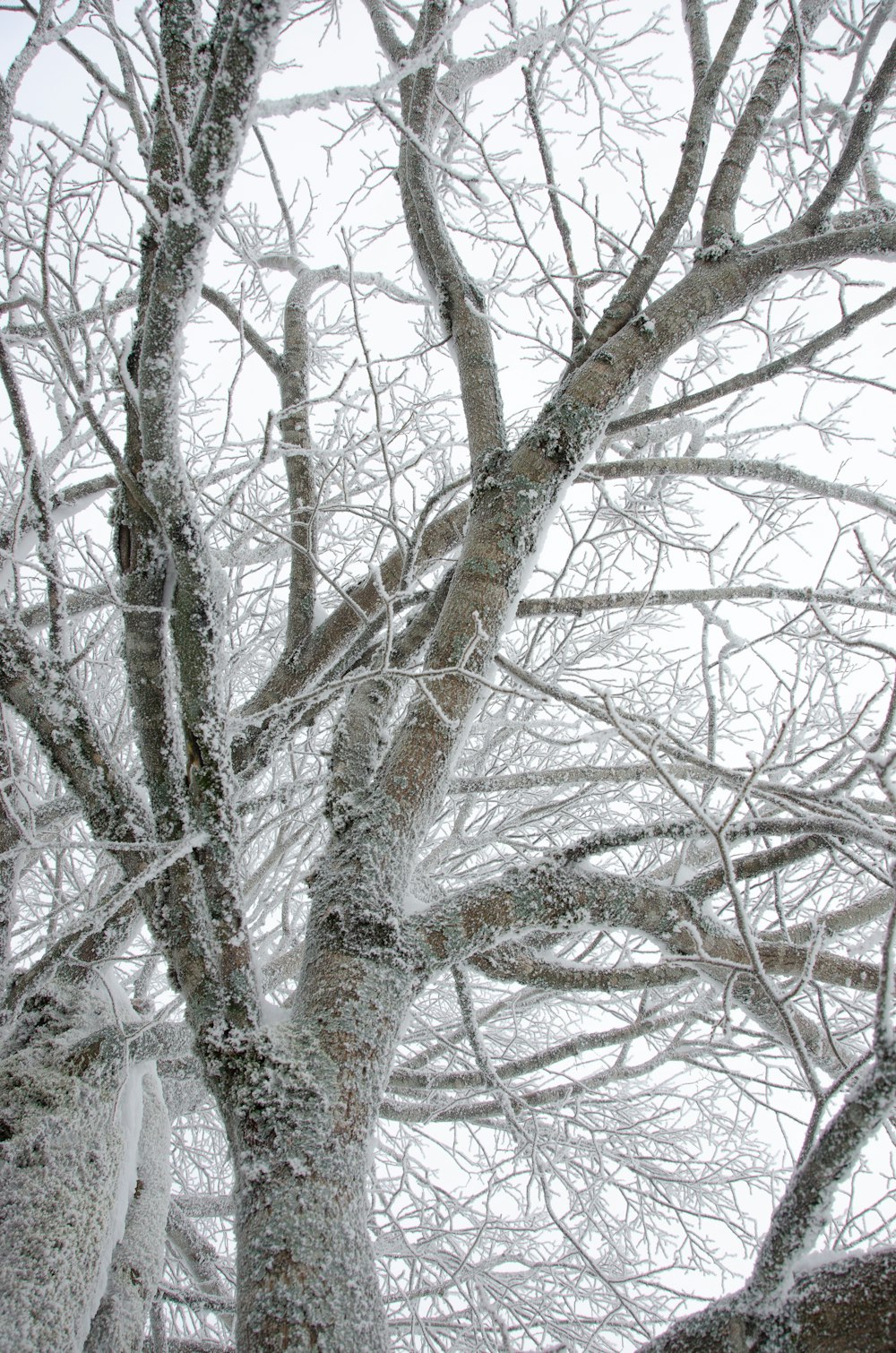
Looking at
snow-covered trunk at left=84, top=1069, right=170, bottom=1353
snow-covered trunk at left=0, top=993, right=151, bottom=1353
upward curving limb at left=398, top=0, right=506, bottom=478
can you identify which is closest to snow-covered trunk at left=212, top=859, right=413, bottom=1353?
snow-covered trunk at left=0, top=993, right=151, bottom=1353

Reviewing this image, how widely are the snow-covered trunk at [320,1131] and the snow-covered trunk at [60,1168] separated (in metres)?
0.70

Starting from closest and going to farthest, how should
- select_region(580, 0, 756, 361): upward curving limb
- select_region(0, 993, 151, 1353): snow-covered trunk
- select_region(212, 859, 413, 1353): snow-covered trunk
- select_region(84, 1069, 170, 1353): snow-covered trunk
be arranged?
select_region(212, 859, 413, 1353): snow-covered trunk, select_region(0, 993, 151, 1353): snow-covered trunk, select_region(84, 1069, 170, 1353): snow-covered trunk, select_region(580, 0, 756, 361): upward curving limb

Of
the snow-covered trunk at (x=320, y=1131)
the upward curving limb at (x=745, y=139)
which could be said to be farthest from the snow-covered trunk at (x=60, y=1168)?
the upward curving limb at (x=745, y=139)

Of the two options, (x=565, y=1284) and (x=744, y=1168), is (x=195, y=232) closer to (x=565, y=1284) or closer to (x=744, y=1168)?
(x=565, y=1284)

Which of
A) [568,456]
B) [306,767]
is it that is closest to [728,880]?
[568,456]

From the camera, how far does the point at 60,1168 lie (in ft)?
5.68

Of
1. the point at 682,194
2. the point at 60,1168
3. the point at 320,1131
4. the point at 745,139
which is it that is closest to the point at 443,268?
the point at 682,194

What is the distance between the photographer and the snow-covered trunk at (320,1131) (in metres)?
1.06

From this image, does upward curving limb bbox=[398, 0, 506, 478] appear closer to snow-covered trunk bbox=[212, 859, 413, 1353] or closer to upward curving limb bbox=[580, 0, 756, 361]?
upward curving limb bbox=[580, 0, 756, 361]

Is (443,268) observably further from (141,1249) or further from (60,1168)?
(141,1249)

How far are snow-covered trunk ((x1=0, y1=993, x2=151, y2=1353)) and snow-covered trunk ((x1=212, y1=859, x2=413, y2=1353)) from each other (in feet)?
2.29

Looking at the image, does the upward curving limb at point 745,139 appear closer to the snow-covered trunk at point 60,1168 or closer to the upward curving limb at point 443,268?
the upward curving limb at point 443,268

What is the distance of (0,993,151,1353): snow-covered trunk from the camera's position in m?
1.54

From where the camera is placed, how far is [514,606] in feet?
6.18
